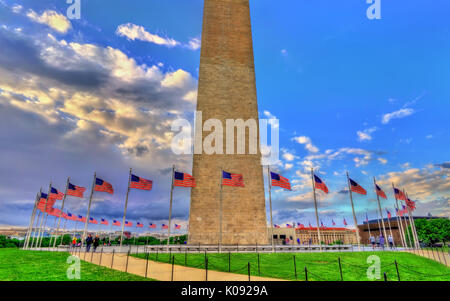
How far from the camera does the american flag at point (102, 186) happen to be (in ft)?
80.2

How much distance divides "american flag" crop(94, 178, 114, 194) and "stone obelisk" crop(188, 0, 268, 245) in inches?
344

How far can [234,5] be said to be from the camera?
1505 inches

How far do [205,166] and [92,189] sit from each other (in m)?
12.2

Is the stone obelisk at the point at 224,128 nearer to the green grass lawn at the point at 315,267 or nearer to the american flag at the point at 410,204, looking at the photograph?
the green grass lawn at the point at 315,267

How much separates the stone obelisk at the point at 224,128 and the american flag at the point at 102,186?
28.7 feet

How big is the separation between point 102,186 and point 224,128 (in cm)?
1534

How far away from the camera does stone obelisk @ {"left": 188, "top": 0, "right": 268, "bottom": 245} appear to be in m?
28.7

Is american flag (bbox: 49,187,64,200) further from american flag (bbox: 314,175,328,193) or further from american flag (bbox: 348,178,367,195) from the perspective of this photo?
american flag (bbox: 348,178,367,195)

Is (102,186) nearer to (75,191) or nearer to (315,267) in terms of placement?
(75,191)

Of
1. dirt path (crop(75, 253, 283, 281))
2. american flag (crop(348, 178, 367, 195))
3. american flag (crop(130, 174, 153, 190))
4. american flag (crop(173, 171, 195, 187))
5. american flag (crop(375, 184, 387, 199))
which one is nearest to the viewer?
dirt path (crop(75, 253, 283, 281))

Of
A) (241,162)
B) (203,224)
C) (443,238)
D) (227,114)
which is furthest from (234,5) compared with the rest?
(443,238)

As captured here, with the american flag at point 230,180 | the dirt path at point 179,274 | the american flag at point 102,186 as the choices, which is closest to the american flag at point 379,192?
the american flag at point 230,180

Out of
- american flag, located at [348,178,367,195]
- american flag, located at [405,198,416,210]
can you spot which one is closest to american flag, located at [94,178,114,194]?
american flag, located at [348,178,367,195]
